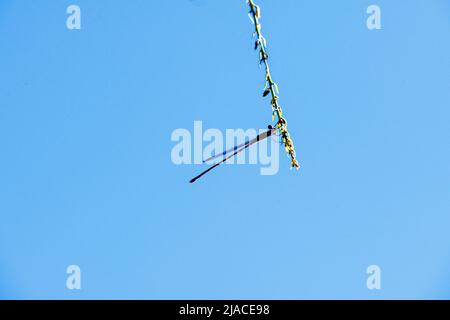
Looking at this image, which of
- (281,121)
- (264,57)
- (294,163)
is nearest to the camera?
(264,57)

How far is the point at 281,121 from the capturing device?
6.54 metres
